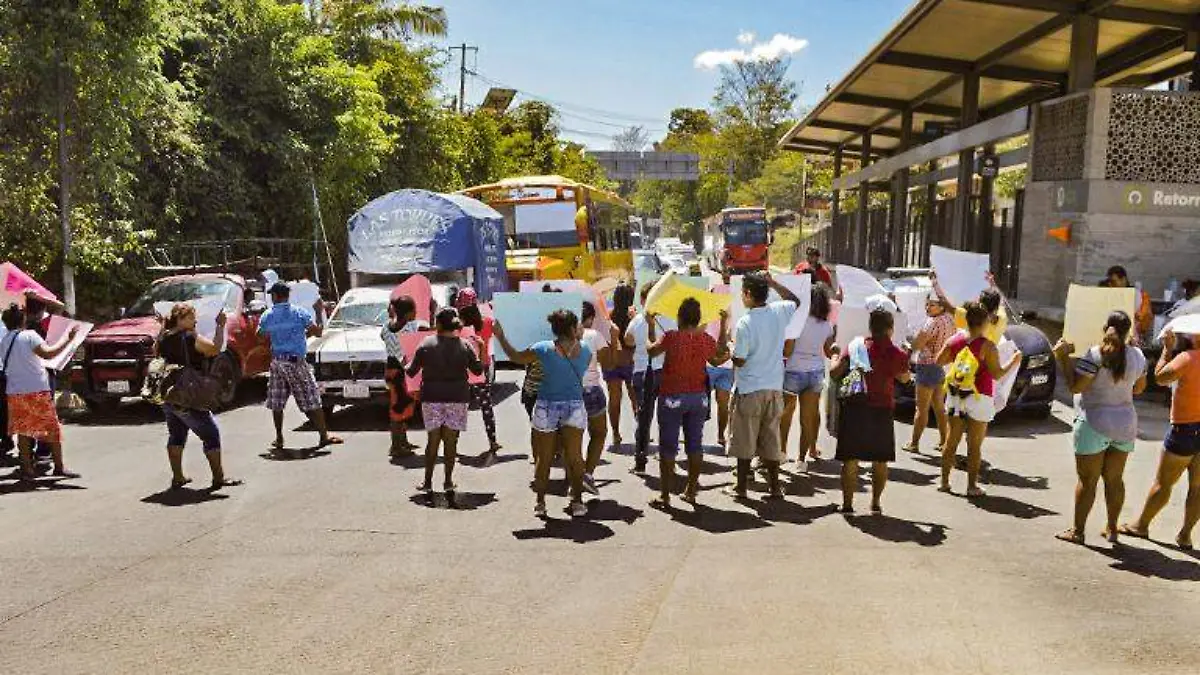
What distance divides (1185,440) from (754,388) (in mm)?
3047

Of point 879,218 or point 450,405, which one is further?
point 879,218

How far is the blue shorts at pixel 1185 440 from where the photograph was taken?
6.79 metres

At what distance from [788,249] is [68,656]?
251ft

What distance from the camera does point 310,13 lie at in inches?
1182

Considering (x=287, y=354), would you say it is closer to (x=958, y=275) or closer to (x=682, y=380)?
(x=682, y=380)

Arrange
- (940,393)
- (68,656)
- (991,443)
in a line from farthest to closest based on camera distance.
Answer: (991,443) → (940,393) → (68,656)

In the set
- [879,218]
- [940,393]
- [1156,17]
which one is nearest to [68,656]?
[940,393]

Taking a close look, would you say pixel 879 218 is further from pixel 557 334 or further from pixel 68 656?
pixel 68 656

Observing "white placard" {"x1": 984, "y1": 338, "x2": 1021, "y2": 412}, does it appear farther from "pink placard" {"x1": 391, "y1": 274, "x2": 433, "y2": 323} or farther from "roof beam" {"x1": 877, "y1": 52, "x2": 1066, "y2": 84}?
"roof beam" {"x1": 877, "y1": 52, "x2": 1066, "y2": 84}

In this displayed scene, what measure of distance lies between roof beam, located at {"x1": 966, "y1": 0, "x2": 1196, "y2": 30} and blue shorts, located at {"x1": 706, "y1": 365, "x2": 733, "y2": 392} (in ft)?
40.5

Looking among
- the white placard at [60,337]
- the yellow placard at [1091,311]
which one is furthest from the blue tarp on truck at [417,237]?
the yellow placard at [1091,311]

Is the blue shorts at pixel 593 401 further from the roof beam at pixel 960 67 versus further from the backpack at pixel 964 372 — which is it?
the roof beam at pixel 960 67

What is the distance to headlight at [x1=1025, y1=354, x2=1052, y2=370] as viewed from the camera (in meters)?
12.0

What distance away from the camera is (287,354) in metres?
10.5
